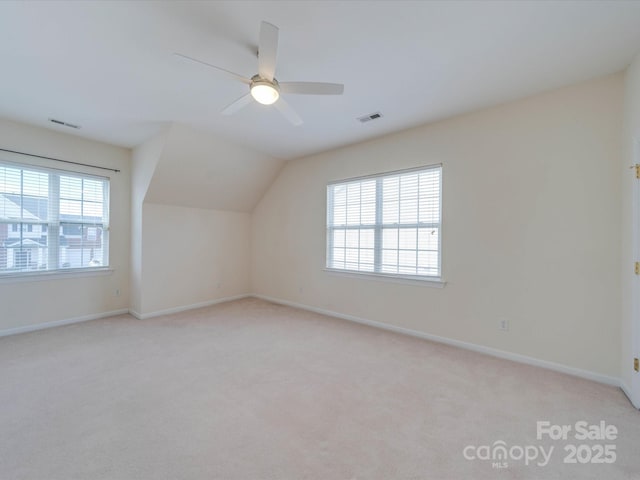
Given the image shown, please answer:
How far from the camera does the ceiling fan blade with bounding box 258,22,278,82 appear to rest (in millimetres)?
1562

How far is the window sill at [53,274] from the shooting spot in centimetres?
344

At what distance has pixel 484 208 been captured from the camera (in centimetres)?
302

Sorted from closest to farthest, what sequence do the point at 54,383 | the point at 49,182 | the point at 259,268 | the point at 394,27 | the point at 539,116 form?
1. the point at 394,27
2. the point at 54,383
3. the point at 539,116
4. the point at 49,182
5. the point at 259,268

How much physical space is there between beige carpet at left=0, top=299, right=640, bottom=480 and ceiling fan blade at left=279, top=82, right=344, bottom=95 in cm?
243

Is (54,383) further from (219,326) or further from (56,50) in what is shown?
(56,50)

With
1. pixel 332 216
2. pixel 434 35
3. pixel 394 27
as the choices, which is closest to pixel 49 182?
pixel 332 216

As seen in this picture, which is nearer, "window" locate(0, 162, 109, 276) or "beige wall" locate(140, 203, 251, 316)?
"window" locate(0, 162, 109, 276)

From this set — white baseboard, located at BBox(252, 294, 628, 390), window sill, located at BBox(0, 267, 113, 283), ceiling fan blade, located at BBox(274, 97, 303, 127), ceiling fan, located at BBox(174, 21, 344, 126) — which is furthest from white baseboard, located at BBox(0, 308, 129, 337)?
ceiling fan blade, located at BBox(274, 97, 303, 127)

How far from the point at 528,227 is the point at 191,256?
4.92 metres

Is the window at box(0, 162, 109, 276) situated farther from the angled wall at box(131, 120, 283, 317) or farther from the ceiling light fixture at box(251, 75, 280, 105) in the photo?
the ceiling light fixture at box(251, 75, 280, 105)

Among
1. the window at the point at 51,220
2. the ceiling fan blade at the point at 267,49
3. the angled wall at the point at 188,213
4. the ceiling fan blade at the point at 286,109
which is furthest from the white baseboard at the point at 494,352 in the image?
the window at the point at 51,220

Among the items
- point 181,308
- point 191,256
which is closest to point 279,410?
point 181,308

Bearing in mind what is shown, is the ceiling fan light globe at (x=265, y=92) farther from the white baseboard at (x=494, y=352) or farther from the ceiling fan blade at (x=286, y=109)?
the white baseboard at (x=494, y=352)

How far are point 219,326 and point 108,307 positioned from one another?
6.49 feet
